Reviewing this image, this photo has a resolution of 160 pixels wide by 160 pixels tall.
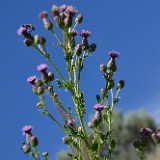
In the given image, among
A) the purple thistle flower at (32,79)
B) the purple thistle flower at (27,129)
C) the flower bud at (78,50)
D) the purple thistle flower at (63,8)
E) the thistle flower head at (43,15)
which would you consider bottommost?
the purple thistle flower at (27,129)

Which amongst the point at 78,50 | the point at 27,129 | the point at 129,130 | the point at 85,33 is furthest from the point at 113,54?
the point at 129,130

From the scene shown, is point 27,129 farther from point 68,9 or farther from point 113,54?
point 68,9

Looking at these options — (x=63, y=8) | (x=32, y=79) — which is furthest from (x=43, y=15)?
(x=32, y=79)

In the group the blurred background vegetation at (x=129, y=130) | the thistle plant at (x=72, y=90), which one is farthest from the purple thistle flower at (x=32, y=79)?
the blurred background vegetation at (x=129, y=130)

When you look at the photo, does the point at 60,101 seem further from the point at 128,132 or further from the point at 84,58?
the point at 128,132

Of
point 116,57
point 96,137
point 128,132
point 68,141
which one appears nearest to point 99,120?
point 96,137

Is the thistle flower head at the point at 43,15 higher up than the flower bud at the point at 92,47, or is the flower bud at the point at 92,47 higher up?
the thistle flower head at the point at 43,15

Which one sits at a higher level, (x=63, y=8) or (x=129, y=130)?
(x=129, y=130)

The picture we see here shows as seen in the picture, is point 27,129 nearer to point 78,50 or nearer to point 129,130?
point 78,50

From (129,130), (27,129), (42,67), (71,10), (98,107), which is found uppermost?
(129,130)

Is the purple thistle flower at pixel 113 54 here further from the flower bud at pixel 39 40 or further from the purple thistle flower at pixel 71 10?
the flower bud at pixel 39 40

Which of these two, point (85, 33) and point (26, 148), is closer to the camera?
point (26, 148)
